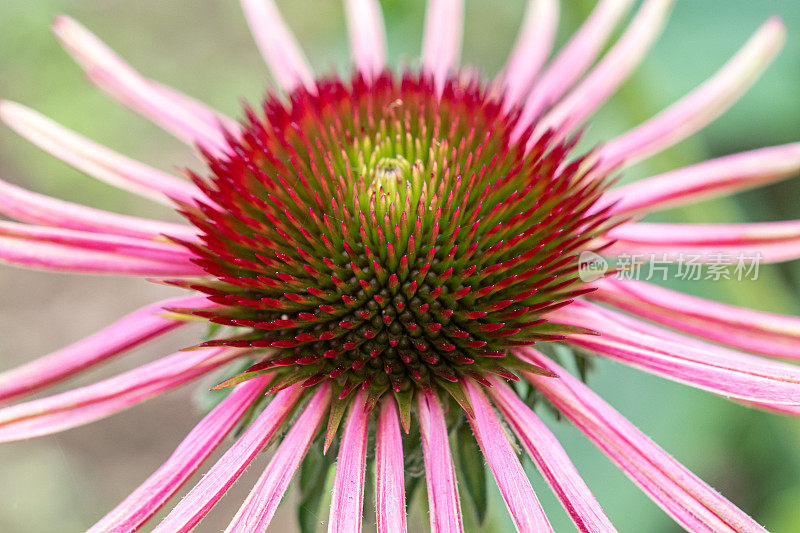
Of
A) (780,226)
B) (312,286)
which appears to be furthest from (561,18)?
(312,286)

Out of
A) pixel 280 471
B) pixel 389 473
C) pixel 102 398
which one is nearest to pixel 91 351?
pixel 102 398

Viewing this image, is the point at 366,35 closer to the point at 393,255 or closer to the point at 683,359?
the point at 393,255

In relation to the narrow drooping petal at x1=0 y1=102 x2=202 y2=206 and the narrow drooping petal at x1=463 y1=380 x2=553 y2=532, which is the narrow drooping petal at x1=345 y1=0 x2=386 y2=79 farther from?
the narrow drooping petal at x1=463 y1=380 x2=553 y2=532

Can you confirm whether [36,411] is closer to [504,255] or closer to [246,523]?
[246,523]

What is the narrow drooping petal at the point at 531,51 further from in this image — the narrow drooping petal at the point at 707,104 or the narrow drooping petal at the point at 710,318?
the narrow drooping petal at the point at 710,318

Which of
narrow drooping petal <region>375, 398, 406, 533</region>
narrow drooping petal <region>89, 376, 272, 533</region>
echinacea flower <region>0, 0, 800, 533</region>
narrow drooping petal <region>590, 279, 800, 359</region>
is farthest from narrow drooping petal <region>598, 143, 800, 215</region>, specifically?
narrow drooping petal <region>89, 376, 272, 533</region>

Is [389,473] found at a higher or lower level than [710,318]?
lower
